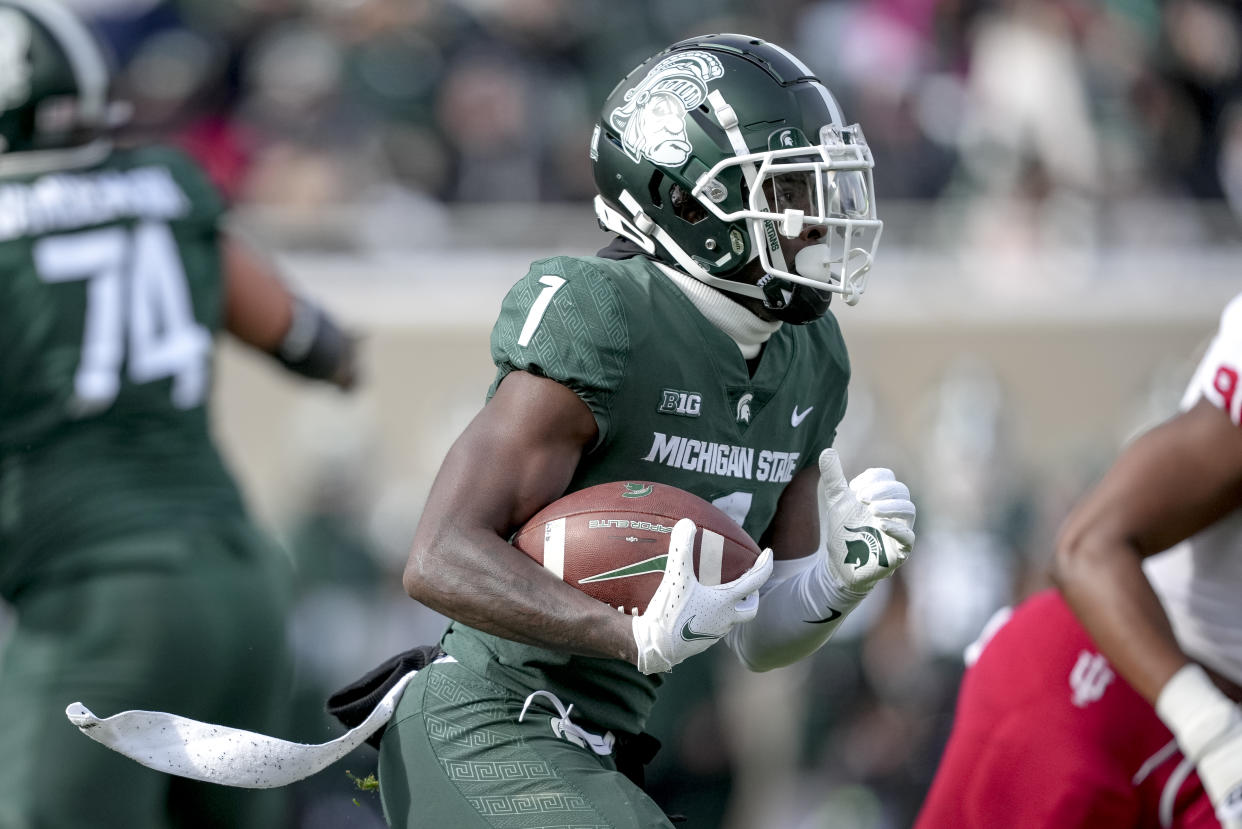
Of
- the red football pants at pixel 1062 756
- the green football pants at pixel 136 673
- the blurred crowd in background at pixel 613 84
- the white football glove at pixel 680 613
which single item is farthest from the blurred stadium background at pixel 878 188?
the white football glove at pixel 680 613

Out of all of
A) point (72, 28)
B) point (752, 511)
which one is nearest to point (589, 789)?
point (752, 511)

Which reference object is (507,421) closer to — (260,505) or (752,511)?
(752,511)

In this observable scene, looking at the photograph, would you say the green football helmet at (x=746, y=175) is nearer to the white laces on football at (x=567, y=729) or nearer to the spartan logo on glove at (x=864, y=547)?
the spartan logo on glove at (x=864, y=547)

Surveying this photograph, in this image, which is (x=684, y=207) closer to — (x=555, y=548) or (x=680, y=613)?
(x=555, y=548)

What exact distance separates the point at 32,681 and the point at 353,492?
4.70 metres

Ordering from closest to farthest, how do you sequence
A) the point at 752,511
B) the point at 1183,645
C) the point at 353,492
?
the point at 752,511, the point at 1183,645, the point at 353,492

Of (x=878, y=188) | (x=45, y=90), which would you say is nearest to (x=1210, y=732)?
(x=45, y=90)

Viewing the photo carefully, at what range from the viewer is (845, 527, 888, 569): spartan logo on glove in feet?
9.66

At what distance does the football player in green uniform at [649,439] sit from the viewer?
279cm

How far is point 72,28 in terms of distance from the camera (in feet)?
14.9

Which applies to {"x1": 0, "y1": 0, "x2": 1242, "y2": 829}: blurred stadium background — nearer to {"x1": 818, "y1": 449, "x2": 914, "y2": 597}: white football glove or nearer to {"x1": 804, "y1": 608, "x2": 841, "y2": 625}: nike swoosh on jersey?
{"x1": 804, "y1": 608, "x2": 841, "y2": 625}: nike swoosh on jersey

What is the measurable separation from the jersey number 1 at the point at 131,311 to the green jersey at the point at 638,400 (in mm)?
1511

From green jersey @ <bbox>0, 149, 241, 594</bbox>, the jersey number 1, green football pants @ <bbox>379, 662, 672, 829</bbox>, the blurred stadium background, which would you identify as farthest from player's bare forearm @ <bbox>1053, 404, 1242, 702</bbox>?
the blurred stadium background

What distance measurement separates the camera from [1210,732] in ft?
10.5
